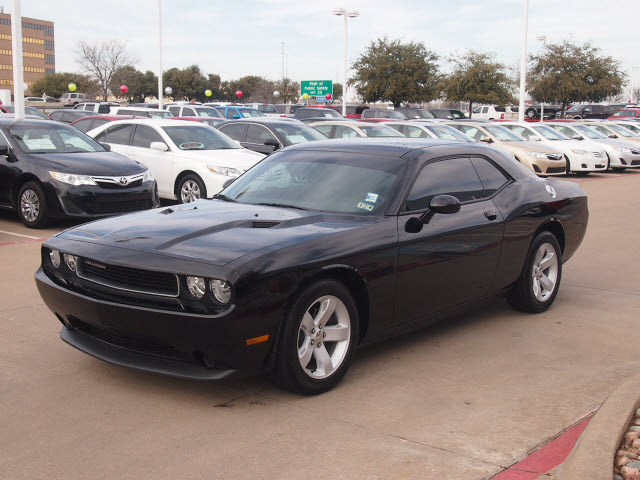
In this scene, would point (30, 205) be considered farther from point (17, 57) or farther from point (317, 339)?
point (317, 339)

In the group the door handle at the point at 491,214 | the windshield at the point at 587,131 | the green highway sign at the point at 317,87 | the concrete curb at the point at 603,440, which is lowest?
the concrete curb at the point at 603,440

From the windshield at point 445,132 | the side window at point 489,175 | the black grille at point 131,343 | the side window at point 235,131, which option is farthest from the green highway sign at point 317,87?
the black grille at point 131,343

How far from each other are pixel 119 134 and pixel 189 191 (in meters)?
2.18

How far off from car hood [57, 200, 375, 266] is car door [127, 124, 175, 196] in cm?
793

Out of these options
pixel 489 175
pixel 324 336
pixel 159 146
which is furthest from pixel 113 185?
pixel 324 336

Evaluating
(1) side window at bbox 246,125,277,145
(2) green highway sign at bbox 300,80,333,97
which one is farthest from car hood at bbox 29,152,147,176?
(2) green highway sign at bbox 300,80,333,97

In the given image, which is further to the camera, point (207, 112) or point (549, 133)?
point (207, 112)

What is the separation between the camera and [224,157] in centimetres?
1300

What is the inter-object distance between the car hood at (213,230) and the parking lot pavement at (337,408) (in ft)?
2.94

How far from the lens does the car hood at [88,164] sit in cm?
1067

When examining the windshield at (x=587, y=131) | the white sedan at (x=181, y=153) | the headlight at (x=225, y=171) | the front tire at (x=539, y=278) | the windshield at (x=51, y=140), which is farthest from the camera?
the windshield at (x=587, y=131)

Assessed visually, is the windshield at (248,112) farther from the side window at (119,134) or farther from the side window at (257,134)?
the side window at (119,134)

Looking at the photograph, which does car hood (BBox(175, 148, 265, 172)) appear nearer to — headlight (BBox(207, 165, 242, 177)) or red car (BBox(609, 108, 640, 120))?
headlight (BBox(207, 165, 242, 177))

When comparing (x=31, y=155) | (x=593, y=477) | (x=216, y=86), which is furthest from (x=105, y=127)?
(x=216, y=86)
